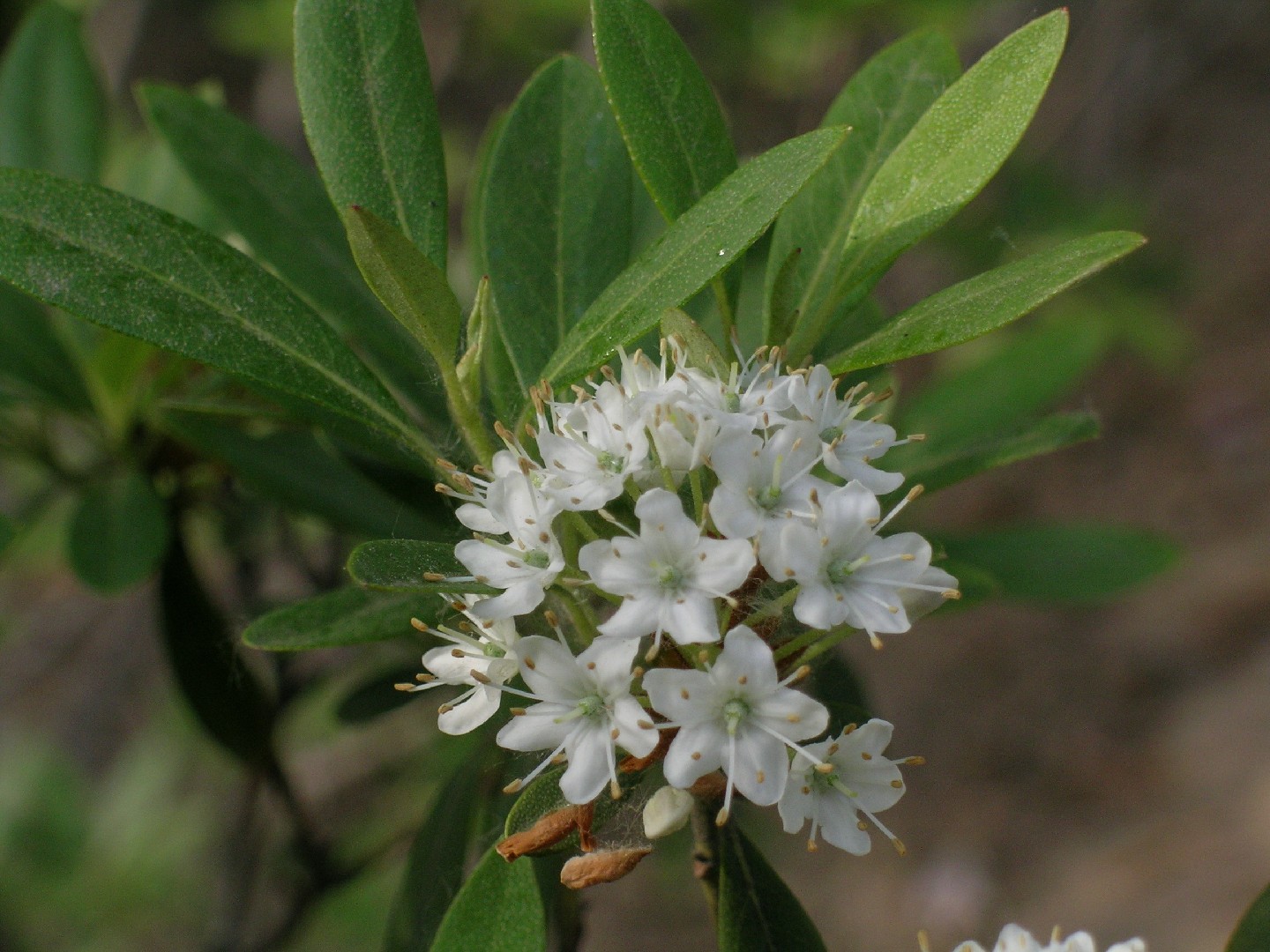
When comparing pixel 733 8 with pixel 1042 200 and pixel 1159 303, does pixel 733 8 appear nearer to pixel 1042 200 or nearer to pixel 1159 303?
pixel 1042 200

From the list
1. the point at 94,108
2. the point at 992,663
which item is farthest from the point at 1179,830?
the point at 94,108

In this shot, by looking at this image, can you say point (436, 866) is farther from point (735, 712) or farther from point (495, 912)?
point (735, 712)

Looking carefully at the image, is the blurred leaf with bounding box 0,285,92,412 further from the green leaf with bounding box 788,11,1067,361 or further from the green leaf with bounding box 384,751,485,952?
the green leaf with bounding box 788,11,1067,361

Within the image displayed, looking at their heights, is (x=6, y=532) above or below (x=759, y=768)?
above

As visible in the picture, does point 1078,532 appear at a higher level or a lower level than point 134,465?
lower

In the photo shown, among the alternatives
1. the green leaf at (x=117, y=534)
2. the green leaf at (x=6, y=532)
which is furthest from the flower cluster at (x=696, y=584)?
the green leaf at (x=117, y=534)

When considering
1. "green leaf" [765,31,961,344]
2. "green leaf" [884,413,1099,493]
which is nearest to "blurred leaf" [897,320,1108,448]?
"green leaf" [884,413,1099,493]

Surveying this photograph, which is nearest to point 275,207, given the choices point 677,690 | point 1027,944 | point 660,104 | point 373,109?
point 373,109
